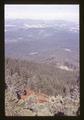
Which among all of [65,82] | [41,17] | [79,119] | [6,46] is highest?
[41,17]

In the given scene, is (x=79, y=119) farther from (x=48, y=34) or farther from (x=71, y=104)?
(x=48, y=34)

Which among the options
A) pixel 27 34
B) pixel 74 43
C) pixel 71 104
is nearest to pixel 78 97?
pixel 71 104

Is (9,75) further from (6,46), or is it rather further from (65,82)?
(65,82)

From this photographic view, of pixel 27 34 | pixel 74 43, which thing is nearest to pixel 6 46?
pixel 27 34

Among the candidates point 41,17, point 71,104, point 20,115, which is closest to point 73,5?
point 41,17

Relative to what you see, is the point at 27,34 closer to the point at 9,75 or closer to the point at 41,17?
the point at 41,17

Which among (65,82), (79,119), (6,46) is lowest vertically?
(79,119)

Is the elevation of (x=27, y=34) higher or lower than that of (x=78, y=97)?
higher

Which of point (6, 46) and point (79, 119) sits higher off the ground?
point (6, 46)
